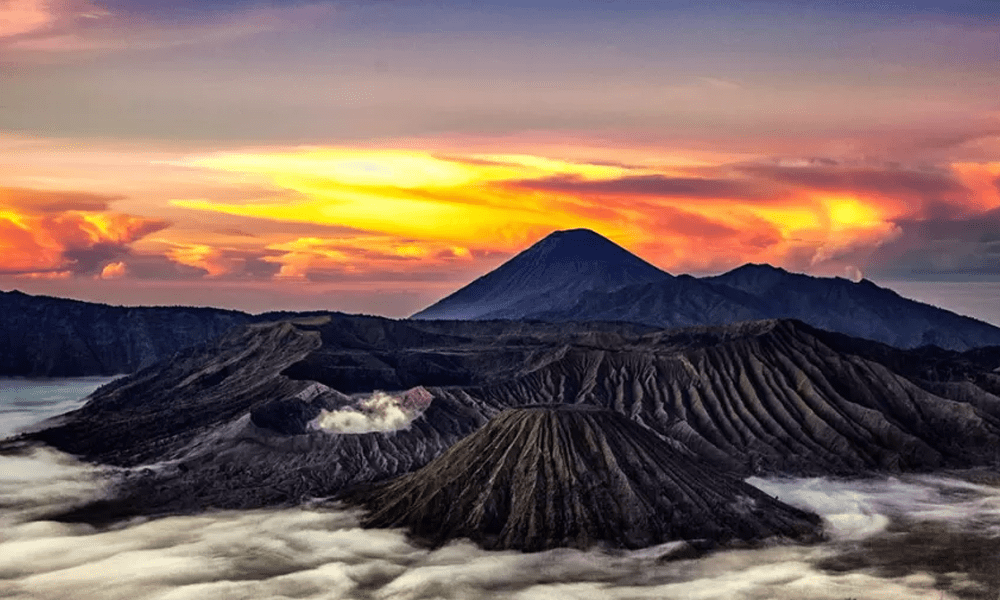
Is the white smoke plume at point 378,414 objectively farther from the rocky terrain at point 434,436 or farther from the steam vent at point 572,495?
the steam vent at point 572,495

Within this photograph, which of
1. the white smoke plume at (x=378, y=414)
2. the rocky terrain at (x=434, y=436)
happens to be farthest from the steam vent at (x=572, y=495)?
the white smoke plume at (x=378, y=414)

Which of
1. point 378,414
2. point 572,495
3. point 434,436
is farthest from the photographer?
point 378,414

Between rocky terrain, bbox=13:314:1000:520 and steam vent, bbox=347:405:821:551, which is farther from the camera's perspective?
rocky terrain, bbox=13:314:1000:520

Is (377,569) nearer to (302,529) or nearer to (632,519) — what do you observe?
(302,529)

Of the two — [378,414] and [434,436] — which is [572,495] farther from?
[378,414]

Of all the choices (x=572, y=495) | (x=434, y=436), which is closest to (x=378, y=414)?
(x=434, y=436)

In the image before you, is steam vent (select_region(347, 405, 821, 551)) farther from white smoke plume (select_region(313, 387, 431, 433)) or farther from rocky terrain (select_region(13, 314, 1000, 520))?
white smoke plume (select_region(313, 387, 431, 433))

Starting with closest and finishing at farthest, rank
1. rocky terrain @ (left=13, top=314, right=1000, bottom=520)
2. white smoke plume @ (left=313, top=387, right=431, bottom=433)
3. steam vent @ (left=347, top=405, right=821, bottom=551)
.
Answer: steam vent @ (left=347, top=405, right=821, bottom=551) → rocky terrain @ (left=13, top=314, right=1000, bottom=520) → white smoke plume @ (left=313, top=387, right=431, bottom=433)

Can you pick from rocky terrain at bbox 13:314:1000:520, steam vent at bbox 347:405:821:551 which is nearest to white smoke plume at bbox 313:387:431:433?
rocky terrain at bbox 13:314:1000:520

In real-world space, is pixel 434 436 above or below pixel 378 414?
below
